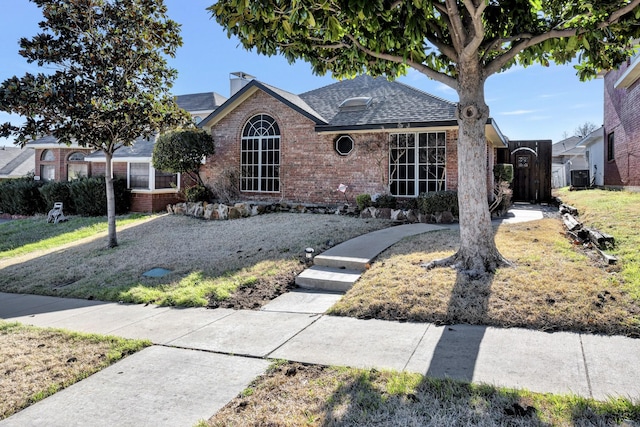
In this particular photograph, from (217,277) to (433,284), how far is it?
3629mm

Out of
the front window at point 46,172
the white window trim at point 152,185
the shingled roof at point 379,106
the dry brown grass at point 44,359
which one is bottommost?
the dry brown grass at point 44,359

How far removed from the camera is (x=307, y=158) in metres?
14.1

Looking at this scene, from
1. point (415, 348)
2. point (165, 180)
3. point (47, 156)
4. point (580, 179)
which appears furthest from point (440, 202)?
point (47, 156)

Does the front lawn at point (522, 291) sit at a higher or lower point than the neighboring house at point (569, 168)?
lower

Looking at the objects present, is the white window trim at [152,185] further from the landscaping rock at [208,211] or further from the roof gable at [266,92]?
the landscaping rock at [208,211]

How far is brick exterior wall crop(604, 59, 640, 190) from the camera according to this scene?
47.2ft

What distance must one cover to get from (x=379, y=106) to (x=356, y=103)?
3.03ft

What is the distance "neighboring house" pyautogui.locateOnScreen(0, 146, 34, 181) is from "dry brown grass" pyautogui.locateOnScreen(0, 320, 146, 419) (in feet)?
94.5

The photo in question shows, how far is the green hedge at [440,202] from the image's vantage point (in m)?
11.1

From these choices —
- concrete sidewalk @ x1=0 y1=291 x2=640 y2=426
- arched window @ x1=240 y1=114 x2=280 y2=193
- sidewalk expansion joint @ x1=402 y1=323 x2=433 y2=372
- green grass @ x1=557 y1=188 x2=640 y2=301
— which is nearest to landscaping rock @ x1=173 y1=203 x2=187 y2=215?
arched window @ x1=240 y1=114 x2=280 y2=193

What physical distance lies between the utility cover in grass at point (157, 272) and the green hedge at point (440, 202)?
22.7 feet

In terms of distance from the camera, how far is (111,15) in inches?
372

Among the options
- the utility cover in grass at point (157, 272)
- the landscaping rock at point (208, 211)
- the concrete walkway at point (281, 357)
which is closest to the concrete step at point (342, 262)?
the concrete walkway at point (281, 357)

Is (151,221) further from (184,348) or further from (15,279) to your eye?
(184,348)
